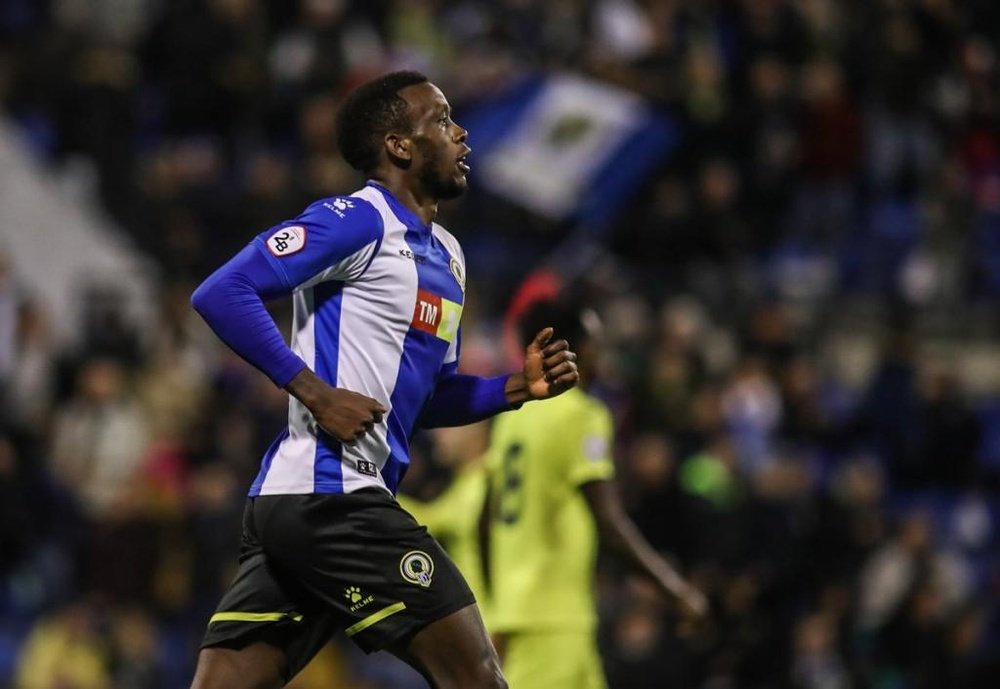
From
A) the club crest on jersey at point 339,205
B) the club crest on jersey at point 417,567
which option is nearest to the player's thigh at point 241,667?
the club crest on jersey at point 417,567

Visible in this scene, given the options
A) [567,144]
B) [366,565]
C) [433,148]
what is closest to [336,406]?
[366,565]

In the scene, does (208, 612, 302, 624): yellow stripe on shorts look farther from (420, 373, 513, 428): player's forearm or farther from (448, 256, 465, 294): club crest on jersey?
(448, 256, 465, 294): club crest on jersey

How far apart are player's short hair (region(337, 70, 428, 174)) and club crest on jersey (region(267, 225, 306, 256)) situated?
544 mm

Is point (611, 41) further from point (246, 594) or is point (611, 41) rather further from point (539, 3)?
point (246, 594)

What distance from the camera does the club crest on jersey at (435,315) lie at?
17.7 ft

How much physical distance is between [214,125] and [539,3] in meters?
3.34

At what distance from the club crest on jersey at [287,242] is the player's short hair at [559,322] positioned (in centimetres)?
217

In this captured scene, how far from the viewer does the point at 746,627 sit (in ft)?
38.5

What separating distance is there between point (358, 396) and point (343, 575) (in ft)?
1.67

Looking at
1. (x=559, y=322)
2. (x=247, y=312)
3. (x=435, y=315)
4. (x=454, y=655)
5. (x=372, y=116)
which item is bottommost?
(x=454, y=655)

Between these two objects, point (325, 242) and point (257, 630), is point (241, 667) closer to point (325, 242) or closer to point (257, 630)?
point (257, 630)

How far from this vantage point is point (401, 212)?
17.8 feet

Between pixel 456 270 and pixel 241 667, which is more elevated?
pixel 456 270

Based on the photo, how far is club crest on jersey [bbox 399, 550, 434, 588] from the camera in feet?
16.9
